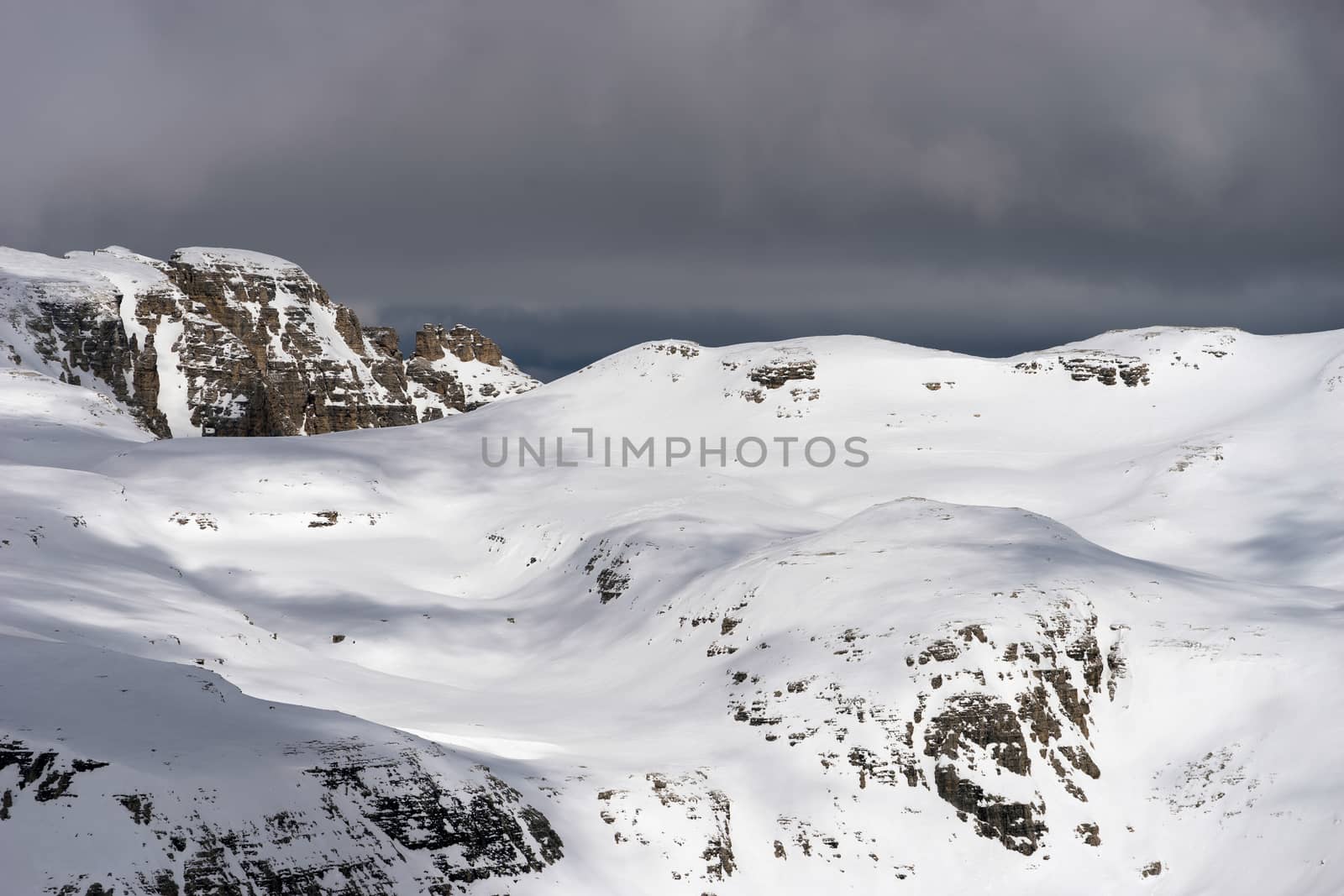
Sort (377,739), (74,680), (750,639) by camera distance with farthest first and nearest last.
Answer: (750,639), (377,739), (74,680)

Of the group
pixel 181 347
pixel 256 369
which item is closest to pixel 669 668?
pixel 256 369

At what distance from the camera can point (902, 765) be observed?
46.1 meters

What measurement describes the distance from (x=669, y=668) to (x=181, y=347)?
13901 cm

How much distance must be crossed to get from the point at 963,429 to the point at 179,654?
237 feet

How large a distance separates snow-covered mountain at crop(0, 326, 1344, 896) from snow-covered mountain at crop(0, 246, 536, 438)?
61.0 m

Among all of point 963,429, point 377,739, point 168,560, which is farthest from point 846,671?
point 963,429

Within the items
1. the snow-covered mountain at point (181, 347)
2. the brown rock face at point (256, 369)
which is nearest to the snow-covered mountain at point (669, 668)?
the snow-covered mountain at point (181, 347)

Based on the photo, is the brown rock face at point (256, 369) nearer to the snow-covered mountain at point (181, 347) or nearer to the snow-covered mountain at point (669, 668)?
the snow-covered mountain at point (181, 347)

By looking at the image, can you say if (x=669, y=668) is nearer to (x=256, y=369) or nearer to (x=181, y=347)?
(x=256, y=369)

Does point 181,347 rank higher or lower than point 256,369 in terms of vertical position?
higher

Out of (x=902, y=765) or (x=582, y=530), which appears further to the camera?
(x=582, y=530)

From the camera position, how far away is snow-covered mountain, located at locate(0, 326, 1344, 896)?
110 feet

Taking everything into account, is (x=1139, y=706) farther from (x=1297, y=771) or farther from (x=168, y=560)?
(x=168, y=560)

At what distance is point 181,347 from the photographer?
175 meters
